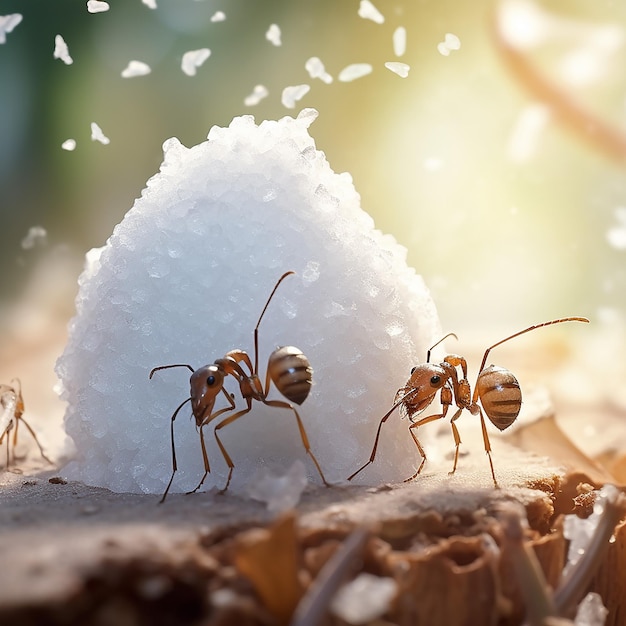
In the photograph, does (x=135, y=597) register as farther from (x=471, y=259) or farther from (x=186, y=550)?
(x=471, y=259)

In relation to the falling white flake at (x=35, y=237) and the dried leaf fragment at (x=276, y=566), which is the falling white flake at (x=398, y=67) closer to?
the dried leaf fragment at (x=276, y=566)

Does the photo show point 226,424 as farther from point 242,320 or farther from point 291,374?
point 242,320

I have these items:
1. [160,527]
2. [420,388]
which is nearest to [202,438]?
[160,527]

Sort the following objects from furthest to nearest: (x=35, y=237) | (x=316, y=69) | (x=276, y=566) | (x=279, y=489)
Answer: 1. (x=35, y=237)
2. (x=316, y=69)
3. (x=279, y=489)
4. (x=276, y=566)

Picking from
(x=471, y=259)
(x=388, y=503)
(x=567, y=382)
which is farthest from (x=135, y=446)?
(x=471, y=259)

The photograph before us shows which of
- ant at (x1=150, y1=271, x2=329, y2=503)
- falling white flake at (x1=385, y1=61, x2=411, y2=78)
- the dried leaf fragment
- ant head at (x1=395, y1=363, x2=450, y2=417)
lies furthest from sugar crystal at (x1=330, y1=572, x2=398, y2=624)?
falling white flake at (x1=385, y1=61, x2=411, y2=78)

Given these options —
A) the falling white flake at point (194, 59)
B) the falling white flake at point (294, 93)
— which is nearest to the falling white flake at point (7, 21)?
the falling white flake at point (194, 59)

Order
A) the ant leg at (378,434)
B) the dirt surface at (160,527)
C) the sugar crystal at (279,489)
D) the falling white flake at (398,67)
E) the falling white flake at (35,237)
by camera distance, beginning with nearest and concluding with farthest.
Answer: the dirt surface at (160,527) → the sugar crystal at (279,489) → the ant leg at (378,434) → the falling white flake at (398,67) → the falling white flake at (35,237)
